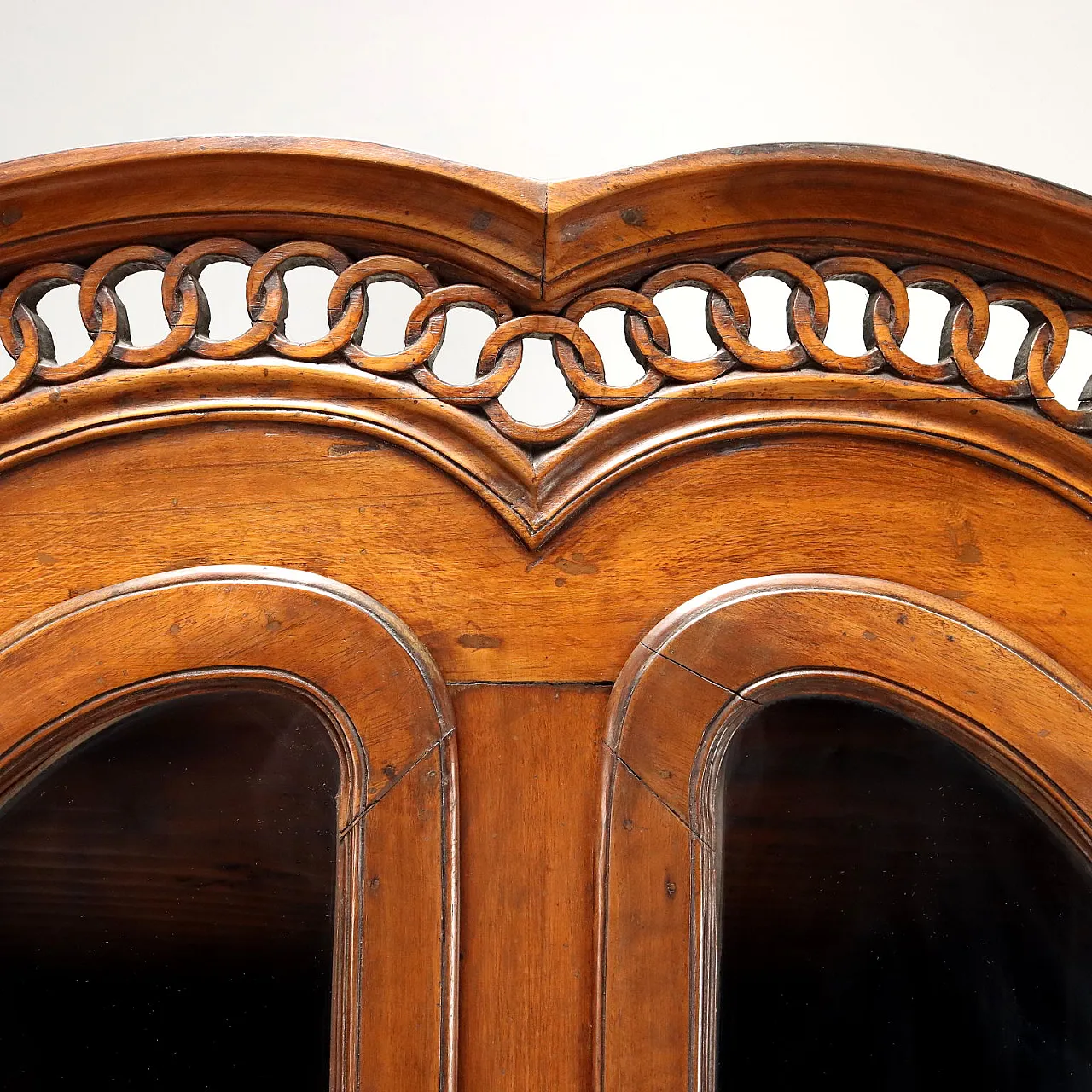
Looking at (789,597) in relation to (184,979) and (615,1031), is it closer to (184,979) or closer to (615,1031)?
(615,1031)

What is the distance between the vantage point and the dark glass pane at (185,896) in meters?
0.65

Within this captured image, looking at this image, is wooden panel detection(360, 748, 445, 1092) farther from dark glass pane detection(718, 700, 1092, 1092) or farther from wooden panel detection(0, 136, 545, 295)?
wooden panel detection(0, 136, 545, 295)

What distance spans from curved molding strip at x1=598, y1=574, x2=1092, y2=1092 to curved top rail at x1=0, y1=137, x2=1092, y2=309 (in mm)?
214

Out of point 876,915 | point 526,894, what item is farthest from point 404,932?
point 876,915

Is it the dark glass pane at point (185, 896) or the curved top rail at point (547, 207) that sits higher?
the curved top rail at point (547, 207)

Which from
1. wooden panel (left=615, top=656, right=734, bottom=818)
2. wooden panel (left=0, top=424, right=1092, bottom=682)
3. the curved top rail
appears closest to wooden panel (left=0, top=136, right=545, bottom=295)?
the curved top rail

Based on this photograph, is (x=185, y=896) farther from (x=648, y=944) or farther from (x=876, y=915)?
(x=876, y=915)

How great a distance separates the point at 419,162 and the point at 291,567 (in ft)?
0.82

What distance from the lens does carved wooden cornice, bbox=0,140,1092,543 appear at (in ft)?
2.01

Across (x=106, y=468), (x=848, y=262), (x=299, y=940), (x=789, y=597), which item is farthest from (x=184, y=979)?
(x=848, y=262)

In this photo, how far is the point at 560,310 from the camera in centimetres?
64

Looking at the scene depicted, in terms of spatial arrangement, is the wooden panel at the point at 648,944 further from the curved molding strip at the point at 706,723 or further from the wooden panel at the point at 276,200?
the wooden panel at the point at 276,200

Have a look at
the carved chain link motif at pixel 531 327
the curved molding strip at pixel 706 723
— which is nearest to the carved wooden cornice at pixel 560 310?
the carved chain link motif at pixel 531 327

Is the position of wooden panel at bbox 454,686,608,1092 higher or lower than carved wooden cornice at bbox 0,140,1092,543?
lower
